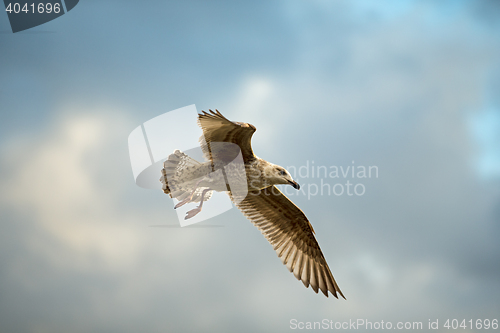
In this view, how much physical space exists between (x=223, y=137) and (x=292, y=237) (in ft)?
12.6

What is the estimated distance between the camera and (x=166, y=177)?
837 cm

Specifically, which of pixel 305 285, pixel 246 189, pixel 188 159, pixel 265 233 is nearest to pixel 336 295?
pixel 305 285

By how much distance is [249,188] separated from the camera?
8688mm

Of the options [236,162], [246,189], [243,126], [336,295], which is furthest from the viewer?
[336,295]

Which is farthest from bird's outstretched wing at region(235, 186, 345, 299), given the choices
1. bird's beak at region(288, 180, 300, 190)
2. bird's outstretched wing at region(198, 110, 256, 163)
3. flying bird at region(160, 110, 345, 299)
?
bird's outstretched wing at region(198, 110, 256, 163)

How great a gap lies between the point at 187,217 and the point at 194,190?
625mm

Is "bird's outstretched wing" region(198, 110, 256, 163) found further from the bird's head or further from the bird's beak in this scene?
the bird's beak

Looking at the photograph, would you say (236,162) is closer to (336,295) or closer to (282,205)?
(282,205)

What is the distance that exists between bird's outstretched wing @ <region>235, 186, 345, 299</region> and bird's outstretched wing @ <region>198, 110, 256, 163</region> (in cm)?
190

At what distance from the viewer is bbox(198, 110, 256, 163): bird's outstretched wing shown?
6.86m

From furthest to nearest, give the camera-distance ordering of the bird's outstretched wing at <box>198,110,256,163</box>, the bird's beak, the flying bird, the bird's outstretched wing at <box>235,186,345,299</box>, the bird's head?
the bird's outstretched wing at <box>235,186,345,299</box>, the bird's beak, the bird's head, the flying bird, the bird's outstretched wing at <box>198,110,256,163</box>

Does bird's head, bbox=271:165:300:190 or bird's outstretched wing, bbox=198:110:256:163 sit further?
bird's head, bbox=271:165:300:190

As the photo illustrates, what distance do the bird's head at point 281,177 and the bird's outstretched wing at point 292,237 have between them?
3.69 ft

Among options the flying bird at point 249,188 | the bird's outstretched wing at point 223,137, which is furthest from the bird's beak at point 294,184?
the bird's outstretched wing at point 223,137
